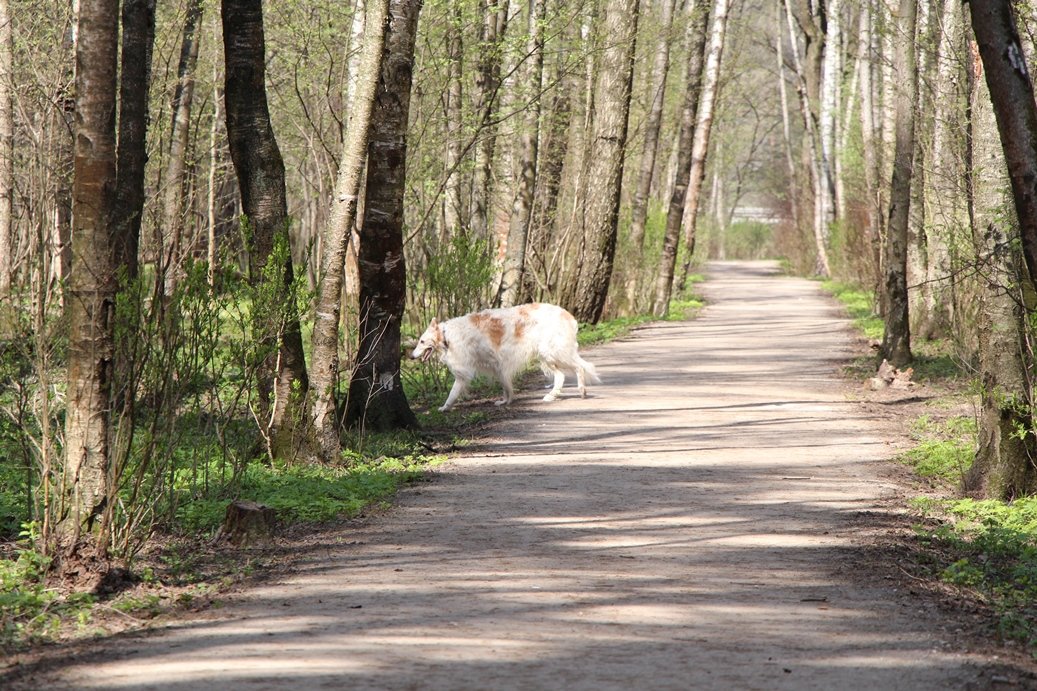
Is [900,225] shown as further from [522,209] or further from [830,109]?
[830,109]

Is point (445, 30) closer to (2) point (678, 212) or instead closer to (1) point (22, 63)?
(1) point (22, 63)

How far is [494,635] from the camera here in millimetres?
5762

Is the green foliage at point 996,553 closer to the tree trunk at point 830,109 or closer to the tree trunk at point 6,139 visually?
the tree trunk at point 6,139

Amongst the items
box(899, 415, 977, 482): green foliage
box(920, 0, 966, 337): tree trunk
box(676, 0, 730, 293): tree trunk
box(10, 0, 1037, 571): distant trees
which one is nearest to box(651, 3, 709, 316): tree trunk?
box(10, 0, 1037, 571): distant trees

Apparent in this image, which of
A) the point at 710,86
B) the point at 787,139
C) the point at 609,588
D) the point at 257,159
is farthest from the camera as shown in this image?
the point at 787,139

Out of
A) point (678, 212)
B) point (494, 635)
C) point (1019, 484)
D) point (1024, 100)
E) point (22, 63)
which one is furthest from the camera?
point (678, 212)

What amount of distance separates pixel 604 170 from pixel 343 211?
14.9 meters

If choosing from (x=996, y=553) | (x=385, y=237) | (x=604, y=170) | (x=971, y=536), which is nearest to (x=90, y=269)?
(x=385, y=237)

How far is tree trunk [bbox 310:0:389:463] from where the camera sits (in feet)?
33.5

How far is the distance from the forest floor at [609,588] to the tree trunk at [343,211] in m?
1.23

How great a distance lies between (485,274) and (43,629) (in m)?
11.5

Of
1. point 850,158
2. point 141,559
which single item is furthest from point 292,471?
point 850,158

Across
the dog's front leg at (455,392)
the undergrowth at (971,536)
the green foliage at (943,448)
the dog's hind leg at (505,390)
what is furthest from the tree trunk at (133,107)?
the green foliage at (943,448)

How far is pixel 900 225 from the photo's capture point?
1762cm
